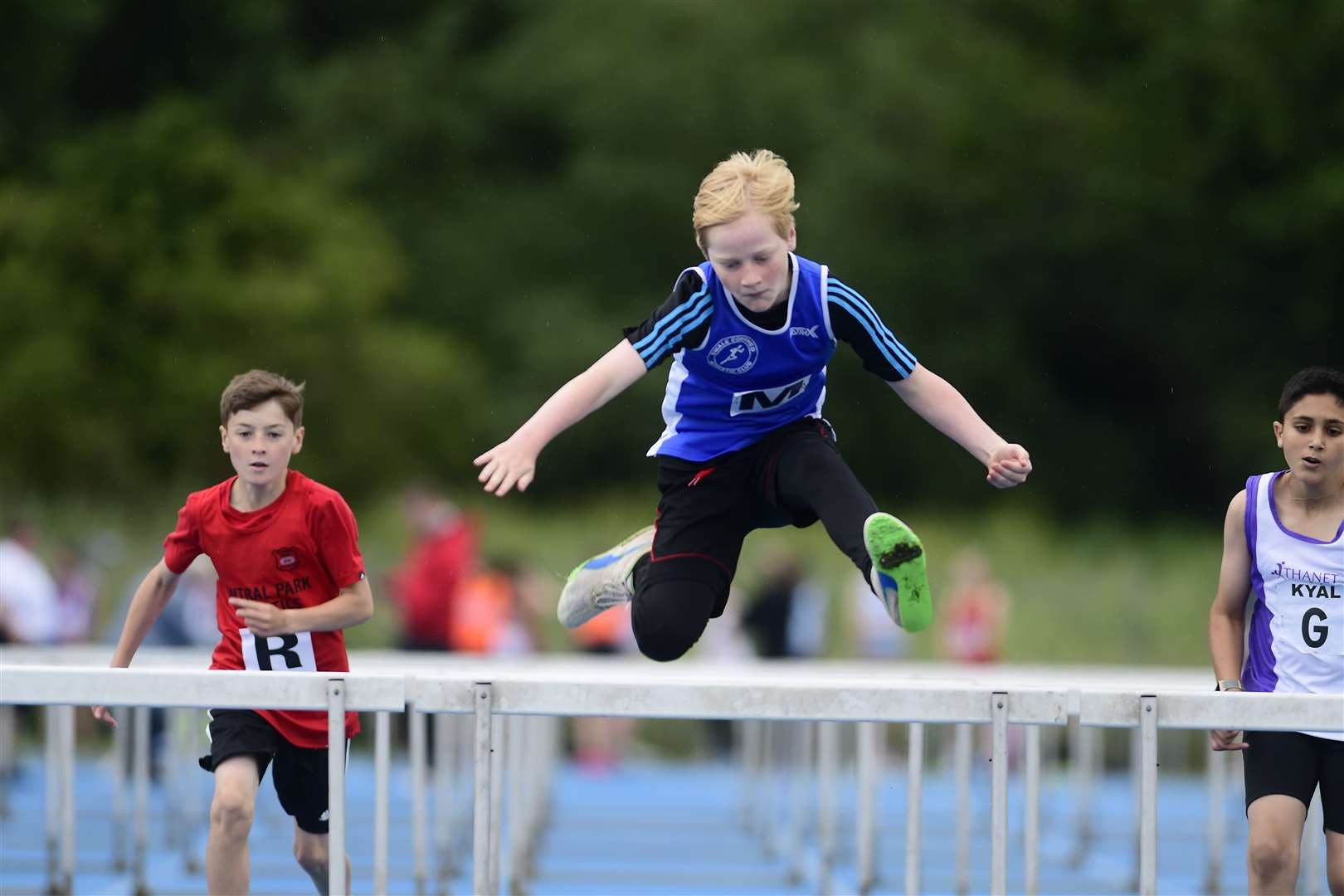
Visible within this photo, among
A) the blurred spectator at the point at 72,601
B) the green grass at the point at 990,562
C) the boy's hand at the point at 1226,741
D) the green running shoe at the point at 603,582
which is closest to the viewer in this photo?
the boy's hand at the point at 1226,741

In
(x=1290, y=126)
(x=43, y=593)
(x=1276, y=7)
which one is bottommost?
(x=43, y=593)

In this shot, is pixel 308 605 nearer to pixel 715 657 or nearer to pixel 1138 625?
pixel 715 657

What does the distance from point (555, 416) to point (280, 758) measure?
1.47 meters

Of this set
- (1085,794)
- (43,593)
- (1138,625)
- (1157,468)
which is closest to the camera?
(1085,794)

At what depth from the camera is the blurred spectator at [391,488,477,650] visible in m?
13.0

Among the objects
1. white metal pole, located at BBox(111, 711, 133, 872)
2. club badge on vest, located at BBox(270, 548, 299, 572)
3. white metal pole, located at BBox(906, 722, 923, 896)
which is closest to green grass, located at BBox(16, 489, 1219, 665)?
white metal pole, located at BBox(111, 711, 133, 872)

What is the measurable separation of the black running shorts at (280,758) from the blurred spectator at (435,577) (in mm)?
7565

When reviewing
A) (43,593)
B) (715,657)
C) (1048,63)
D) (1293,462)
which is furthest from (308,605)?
(1048,63)

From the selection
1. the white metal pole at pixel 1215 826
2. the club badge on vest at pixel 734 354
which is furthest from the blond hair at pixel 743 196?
the white metal pole at pixel 1215 826

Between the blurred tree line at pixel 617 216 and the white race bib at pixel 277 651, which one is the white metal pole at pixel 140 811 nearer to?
the white race bib at pixel 277 651

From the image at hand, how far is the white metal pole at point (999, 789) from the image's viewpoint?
460 cm

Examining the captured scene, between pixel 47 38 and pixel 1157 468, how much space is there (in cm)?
1955

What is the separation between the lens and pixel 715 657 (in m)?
16.2

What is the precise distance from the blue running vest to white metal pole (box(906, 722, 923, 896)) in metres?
1.05
